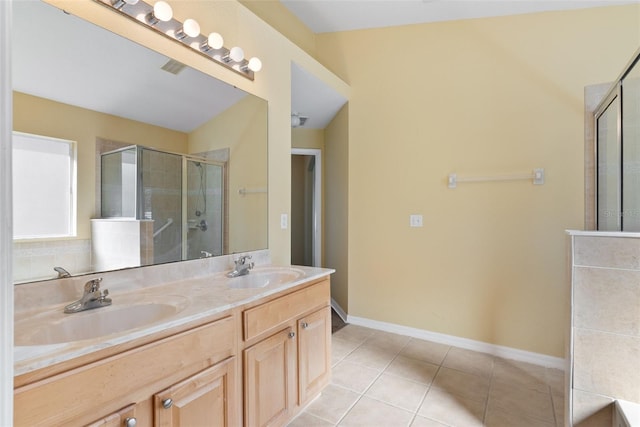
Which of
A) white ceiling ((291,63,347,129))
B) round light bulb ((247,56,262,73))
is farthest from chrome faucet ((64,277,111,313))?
white ceiling ((291,63,347,129))

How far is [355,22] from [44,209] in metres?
2.84

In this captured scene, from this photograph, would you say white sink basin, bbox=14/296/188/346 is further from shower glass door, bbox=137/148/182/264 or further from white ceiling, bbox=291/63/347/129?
white ceiling, bbox=291/63/347/129

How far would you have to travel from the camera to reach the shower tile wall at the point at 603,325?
1237 mm

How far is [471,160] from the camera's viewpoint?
2.63 m

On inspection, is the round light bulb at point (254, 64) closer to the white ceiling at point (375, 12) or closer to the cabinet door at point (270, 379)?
the white ceiling at point (375, 12)

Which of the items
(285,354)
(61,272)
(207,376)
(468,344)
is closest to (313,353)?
(285,354)

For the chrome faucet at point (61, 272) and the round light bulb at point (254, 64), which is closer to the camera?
the chrome faucet at point (61, 272)

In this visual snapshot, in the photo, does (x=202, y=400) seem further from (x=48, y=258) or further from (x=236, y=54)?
(x=236, y=54)

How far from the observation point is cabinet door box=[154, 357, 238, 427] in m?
1.02

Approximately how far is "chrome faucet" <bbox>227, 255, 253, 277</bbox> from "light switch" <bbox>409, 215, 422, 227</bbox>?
163 cm

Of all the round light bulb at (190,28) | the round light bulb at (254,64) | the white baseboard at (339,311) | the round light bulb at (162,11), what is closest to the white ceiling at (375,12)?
the round light bulb at (254,64)

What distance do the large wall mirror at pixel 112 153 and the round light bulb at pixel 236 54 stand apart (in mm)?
162

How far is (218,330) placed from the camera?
1.22 metres

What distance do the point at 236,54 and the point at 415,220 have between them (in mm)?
1995
